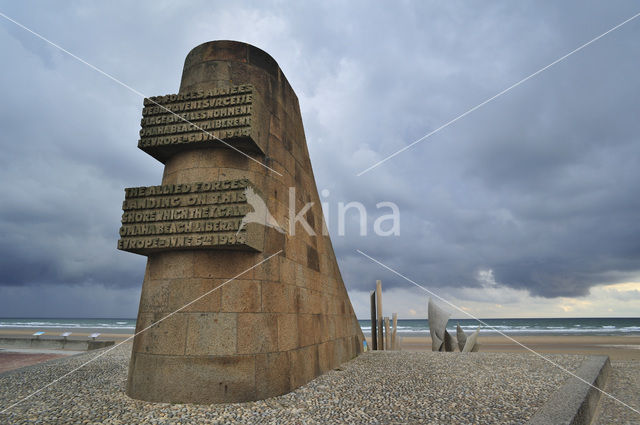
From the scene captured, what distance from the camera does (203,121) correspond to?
21.6 ft

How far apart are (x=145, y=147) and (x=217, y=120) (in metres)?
1.50

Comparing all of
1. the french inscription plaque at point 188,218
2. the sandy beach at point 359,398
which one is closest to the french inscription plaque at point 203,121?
the french inscription plaque at point 188,218

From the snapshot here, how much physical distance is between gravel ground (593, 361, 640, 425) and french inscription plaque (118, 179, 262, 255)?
277 inches

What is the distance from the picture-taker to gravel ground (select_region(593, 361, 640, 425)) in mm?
6191

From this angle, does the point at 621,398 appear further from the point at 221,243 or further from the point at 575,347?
the point at 575,347

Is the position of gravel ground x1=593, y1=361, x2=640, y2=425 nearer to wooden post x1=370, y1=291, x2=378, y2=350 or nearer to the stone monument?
the stone monument

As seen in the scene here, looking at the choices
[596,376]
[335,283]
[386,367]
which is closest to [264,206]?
[335,283]

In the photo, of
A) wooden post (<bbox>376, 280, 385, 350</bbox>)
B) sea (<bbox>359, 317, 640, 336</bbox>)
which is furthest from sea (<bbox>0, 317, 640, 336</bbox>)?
wooden post (<bbox>376, 280, 385, 350</bbox>)

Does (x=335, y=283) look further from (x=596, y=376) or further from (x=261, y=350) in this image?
(x=596, y=376)

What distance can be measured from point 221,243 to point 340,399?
3.33 m

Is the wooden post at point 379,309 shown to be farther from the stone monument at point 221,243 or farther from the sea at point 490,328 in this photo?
the sea at point 490,328

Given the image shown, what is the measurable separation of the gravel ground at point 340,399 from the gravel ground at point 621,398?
84 cm

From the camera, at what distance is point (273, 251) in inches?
261

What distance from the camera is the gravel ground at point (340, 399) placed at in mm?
4898
